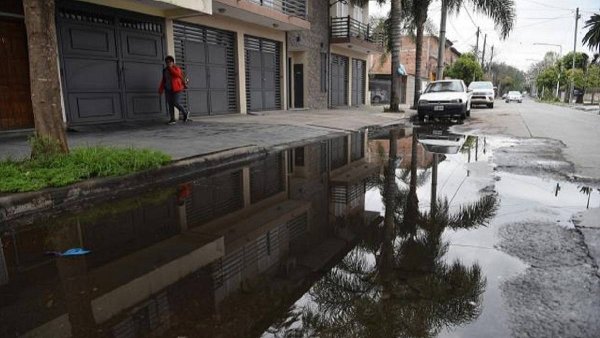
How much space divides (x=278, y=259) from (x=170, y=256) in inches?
36.7

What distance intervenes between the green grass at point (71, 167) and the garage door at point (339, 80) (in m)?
20.5

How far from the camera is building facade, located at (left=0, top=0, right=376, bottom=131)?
1090cm

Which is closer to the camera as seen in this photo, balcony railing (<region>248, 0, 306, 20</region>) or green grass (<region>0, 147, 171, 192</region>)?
green grass (<region>0, 147, 171, 192</region>)

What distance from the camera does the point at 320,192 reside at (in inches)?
240

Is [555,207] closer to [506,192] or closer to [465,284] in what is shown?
[506,192]

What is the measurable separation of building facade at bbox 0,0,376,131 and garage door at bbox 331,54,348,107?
325 millimetres

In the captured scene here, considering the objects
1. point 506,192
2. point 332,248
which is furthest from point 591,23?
point 332,248

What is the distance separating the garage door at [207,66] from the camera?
593 inches

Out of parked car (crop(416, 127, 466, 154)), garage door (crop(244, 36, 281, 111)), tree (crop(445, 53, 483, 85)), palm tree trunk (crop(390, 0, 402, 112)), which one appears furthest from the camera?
tree (crop(445, 53, 483, 85))

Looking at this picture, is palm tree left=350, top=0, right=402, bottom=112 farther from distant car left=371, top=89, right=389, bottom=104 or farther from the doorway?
distant car left=371, top=89, right=389, bottom=104

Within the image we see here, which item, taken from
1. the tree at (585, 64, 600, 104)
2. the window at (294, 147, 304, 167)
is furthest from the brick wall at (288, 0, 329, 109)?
the tree at (585, 64, 600, 104)

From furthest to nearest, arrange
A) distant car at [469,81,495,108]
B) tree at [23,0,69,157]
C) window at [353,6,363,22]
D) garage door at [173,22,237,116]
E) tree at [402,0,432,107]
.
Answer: distant car at [469,81,495,108] → window at [353,6,363,22] → tree at [402,0,432,107] → garage door at [173,22,237,116] → tree at [23,0,69,157]

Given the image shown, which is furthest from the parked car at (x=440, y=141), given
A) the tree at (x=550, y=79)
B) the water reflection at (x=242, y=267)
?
the tree at (x=550, y=79)

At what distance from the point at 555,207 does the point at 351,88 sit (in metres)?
24.5
